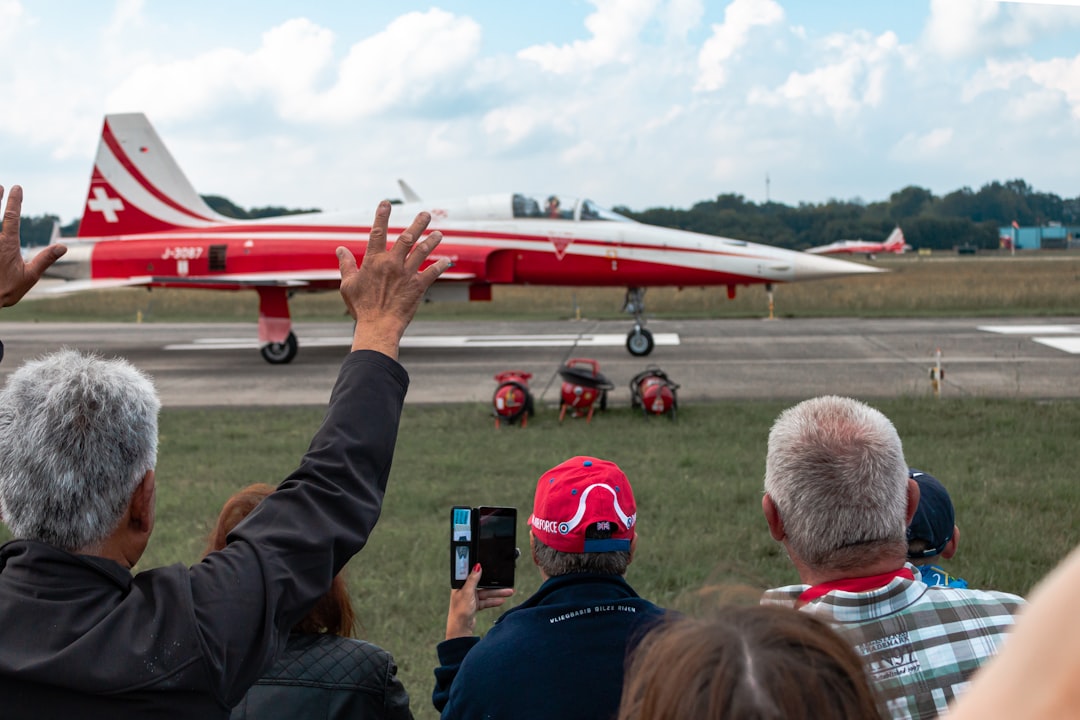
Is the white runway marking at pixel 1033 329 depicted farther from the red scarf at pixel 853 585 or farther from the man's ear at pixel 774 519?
the red scarf at pixel 853 585

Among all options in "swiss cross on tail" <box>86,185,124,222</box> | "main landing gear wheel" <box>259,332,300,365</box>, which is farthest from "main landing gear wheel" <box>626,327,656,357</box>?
"swiss cross on tail" <box>86,185,124,222</box>

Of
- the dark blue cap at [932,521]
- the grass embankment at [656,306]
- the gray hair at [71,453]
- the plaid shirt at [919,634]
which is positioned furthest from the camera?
the grass embankment at [656,306]

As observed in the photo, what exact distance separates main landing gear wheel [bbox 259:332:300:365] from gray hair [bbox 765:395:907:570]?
16.9 meters

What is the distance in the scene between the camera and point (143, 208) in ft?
68.6

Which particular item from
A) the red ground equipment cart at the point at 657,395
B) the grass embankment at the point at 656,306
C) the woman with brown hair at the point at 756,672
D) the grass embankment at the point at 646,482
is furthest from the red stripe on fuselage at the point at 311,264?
the woman with brown hair at the point at 756,672

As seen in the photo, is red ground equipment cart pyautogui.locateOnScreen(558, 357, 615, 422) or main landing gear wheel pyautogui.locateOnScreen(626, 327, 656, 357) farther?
main landing gear wheel pyautogui.locateOnScreen(626, 327, 656, 357)

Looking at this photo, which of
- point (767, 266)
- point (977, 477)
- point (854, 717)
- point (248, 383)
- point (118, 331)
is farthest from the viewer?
point (118, 331)

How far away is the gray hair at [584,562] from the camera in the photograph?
2725mm

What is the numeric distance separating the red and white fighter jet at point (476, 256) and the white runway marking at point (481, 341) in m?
1.63

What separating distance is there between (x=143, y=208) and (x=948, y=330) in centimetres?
1725

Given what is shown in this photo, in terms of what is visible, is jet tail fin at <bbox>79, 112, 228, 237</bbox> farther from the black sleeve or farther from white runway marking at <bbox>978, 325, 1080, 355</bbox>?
the black sleeve

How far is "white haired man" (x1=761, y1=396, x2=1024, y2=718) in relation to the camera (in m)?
2.31

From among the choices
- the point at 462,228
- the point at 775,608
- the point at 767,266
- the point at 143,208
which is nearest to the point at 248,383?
the point at 462,228

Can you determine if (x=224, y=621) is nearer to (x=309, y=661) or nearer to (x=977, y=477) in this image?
(x=309, y=661)
